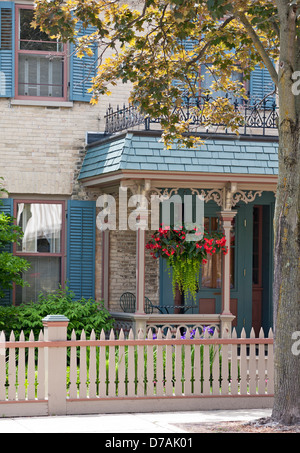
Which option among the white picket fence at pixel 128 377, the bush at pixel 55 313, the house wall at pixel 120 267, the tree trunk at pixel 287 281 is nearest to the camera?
the tree trunk at pixel 287 281

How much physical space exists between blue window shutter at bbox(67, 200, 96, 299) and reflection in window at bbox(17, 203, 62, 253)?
30 cm

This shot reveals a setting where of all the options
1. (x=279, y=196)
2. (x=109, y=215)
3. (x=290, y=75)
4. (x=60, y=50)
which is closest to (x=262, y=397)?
(x=279, y=196)

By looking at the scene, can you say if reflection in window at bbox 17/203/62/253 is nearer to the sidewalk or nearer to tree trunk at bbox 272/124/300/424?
the sidewalk

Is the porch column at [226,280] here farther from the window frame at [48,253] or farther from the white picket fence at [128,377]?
the white picket fence at [128,377]

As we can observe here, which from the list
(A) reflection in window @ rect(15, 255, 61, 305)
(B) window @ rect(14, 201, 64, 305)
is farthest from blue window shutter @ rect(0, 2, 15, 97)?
(A) reflection in window @ rect(15, 255, 61, 305)

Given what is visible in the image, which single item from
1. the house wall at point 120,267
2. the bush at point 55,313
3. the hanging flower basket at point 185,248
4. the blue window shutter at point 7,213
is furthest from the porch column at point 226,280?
the blue window shutter at point 7,213

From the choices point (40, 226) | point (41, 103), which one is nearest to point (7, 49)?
point (41, 103)

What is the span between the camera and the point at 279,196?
9.15 meters

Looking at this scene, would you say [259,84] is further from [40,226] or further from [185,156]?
[40,226]

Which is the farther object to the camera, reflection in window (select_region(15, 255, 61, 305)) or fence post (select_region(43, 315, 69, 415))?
reflection in window (select_region(15, 255, 61, 305))

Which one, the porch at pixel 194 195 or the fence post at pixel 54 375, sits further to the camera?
the porch at pixel 194 195

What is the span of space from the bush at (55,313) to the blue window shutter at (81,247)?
0.58 meters

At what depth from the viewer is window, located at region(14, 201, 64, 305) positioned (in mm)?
15148

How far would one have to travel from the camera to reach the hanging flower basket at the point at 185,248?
46.3 ft
